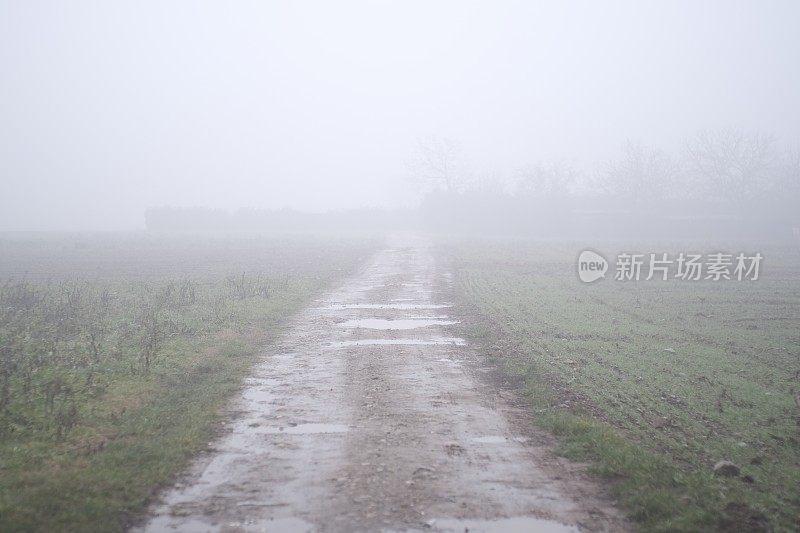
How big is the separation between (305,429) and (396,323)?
762 cm

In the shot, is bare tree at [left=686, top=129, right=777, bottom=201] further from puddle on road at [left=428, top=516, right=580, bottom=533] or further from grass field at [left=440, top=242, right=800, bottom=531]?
puddle on road at [left=428, top=516, right=580, bottom=533]

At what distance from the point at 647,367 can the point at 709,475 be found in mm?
4876

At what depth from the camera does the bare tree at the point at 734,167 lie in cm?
6712

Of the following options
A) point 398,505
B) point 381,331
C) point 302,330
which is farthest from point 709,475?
point 302,330

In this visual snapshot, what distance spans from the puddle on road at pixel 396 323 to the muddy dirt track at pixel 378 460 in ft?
9.35

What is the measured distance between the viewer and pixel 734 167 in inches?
2675

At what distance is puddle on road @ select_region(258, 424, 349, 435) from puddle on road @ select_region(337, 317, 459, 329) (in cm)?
687

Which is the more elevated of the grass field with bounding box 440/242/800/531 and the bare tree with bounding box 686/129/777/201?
the bare tree with bounding box 686/129/777/201

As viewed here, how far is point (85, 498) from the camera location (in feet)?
17.7

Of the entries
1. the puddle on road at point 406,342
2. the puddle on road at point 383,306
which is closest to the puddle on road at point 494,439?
the puddle on road at point 406,342

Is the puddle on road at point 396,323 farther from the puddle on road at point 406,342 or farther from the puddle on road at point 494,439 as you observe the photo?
the puddle on road at point 494,439

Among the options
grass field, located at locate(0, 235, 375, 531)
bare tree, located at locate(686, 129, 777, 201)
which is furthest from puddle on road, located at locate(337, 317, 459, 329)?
bare tree, located at locate(686, 129, 777, 201)

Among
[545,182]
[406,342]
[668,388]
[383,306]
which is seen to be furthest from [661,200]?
[668,388]

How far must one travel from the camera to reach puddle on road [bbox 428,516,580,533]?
4898 millimetres
